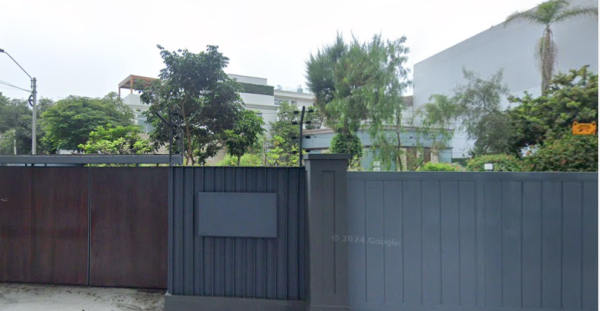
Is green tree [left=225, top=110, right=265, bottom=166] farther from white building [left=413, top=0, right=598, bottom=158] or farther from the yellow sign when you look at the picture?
the yellow sign

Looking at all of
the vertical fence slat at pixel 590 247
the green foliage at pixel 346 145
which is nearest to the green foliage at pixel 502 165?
the vertical fence slat at pixel 590 247

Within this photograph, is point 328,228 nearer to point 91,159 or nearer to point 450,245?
point 450,245

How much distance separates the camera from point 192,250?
12.8 feet

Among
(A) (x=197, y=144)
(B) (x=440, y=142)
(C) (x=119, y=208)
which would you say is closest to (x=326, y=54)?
(B) (x=440, y=142)

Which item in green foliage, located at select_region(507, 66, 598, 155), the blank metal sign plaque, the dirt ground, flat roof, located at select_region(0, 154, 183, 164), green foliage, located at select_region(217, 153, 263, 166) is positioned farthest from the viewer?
green foliage, located at select_region(507, 66, 598, 155)

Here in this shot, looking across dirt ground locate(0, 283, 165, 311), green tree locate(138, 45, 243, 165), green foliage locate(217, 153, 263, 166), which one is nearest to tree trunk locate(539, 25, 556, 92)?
green tree locate(138, 45, 243, 165)

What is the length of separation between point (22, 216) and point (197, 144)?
7.21m

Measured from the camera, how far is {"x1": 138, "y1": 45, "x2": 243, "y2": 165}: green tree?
1220 centimetres

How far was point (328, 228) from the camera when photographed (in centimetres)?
348

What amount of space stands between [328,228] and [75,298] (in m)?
3.39

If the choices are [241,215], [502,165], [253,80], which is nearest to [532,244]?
[241,215]

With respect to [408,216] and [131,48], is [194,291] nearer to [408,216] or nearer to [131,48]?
[408,216]

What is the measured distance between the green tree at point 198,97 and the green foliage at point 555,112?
31.1 feet

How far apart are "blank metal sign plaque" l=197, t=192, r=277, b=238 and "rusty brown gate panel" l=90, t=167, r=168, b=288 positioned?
110 cm
